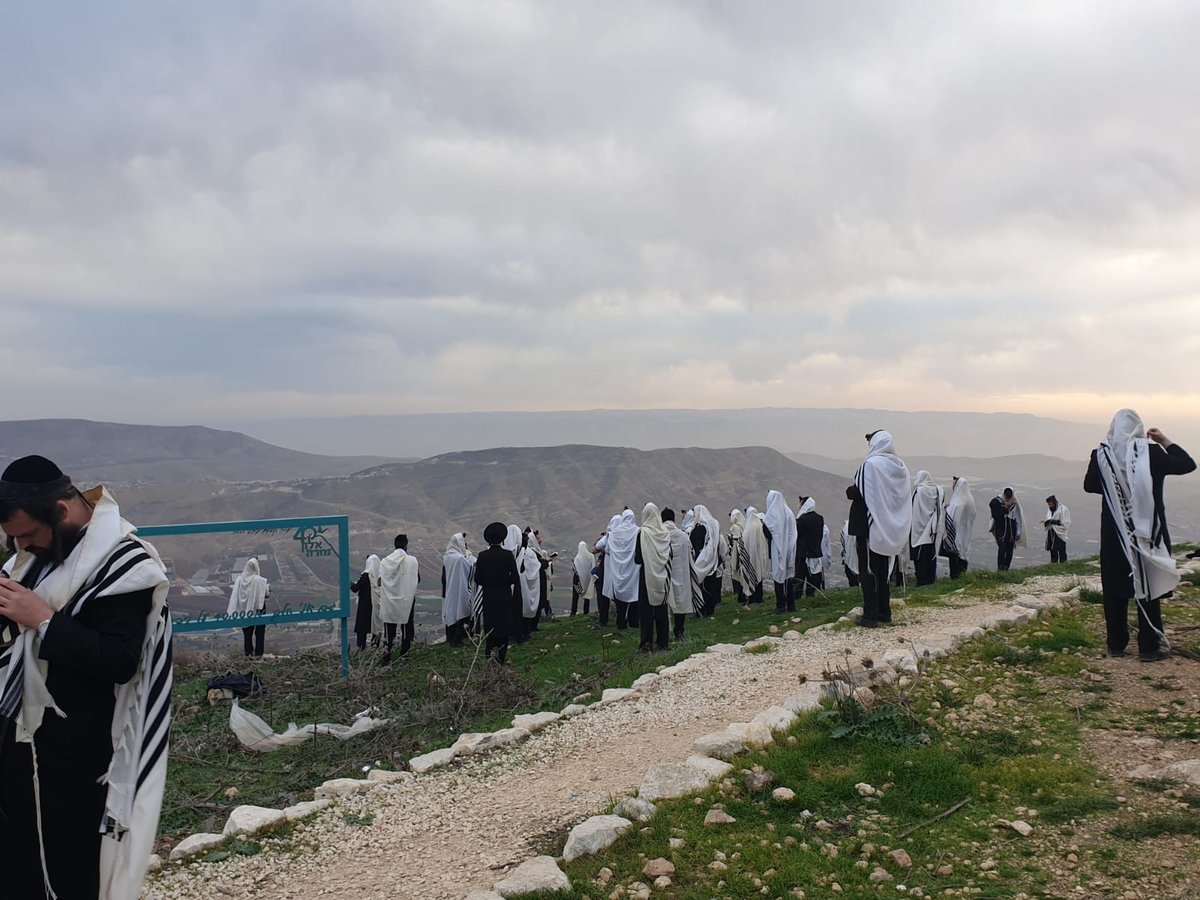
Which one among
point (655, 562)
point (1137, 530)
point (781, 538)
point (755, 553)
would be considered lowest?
point (755, 553)

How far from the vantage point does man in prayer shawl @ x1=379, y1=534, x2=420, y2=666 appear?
47.4 feet

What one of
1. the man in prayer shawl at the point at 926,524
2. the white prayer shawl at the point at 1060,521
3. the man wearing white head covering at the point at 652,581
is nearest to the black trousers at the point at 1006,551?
the white prayer shawl at the point at 1060,521

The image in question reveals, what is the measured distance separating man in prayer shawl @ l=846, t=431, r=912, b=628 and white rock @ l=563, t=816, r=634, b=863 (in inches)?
236

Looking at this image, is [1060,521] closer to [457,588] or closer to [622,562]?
[622,562]

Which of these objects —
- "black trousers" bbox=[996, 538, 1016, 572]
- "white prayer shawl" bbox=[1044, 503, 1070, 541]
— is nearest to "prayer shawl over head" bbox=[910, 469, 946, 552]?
"black trousers" bbox=[996, 538, 1016, 572]

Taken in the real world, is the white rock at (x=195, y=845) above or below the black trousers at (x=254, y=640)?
above

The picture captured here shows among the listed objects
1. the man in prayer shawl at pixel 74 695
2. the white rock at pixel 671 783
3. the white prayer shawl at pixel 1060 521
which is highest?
the man in prayer shawl at pixel 74 695

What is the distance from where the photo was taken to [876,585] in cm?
961

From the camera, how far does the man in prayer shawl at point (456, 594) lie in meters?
15.2

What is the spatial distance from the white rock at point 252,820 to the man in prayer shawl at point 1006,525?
16330 mm

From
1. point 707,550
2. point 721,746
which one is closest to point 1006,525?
point 707,550

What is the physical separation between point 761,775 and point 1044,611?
20.1 feet

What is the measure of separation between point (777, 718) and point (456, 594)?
33.5 ft

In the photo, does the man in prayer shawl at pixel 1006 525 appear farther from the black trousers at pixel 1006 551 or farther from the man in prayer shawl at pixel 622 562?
the man in prayer shawl at pixel 622 562
